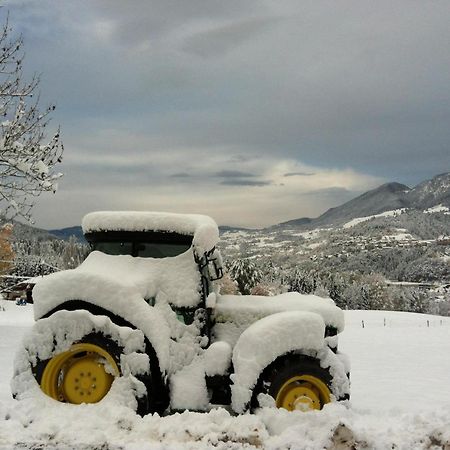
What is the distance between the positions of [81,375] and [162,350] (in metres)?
0.90

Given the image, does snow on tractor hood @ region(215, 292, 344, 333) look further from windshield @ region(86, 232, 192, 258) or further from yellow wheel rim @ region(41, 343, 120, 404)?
yellow wheel rim @ region(41, 343, 120, 404)

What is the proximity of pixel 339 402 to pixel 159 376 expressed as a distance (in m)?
1.91

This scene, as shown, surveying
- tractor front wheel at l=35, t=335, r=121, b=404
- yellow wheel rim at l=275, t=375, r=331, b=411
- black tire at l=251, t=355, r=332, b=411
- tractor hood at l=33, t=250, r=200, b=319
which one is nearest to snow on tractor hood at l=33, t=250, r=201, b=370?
tractor hood at l=33, t=250, r=200, b=319

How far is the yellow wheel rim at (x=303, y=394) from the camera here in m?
5.13

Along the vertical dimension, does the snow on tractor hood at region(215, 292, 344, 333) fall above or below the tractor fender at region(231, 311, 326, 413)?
above

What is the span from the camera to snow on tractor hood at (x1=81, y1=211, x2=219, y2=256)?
5848 mm

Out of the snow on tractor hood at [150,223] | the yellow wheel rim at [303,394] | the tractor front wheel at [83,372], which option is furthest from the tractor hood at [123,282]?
Answer: the yellow wheel rim at [303,394]

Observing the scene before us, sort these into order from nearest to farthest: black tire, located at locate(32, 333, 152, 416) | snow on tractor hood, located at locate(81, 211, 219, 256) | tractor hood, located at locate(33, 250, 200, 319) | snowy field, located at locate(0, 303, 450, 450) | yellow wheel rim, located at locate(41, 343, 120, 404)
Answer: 1. snowy field, located at locate(0, 303, 450, 450)
2. black tire, located at locate(32, 333, 152, 416)
3. yellow wheel rim, located at locate(41, 343, 120, 404)
4. tractor hood, located at locate(33, 250, 200, 319)
5. snow on tractor hood, located at locate(81, 211, 219, 256)

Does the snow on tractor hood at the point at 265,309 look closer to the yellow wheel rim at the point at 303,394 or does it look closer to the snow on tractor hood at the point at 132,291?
the snow on tractor hood at the point at 132,291

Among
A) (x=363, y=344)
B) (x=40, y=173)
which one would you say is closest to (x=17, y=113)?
(x=40, y=173)

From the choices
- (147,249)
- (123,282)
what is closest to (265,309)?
(147,249)

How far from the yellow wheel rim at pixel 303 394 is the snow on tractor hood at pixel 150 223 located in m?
1.74

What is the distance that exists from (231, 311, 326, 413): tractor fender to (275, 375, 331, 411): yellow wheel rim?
291 millimetres

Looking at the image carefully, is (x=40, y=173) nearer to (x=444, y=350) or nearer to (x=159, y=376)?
(x=159, y=376)
